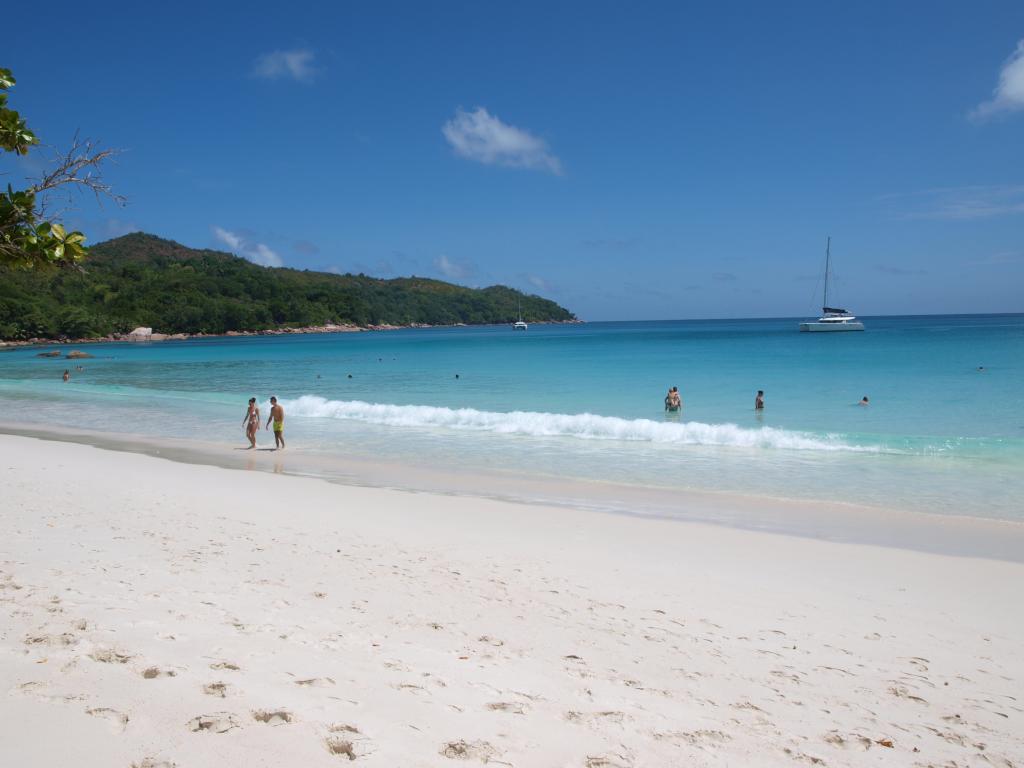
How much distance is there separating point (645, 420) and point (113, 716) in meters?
19.3

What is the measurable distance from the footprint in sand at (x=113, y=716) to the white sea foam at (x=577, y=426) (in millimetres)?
17079

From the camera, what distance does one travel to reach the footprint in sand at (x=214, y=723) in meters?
3.40

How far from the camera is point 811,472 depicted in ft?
48.9

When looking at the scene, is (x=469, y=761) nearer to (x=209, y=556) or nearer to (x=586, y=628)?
(x=586, y=628)

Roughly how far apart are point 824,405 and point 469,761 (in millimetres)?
27514

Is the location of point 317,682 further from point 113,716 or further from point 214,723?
point 113,716

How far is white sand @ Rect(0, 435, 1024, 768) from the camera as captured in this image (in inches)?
140

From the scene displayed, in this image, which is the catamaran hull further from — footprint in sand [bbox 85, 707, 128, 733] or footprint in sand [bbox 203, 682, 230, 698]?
footprint in sand [bbox 85, 707, 128, 733]

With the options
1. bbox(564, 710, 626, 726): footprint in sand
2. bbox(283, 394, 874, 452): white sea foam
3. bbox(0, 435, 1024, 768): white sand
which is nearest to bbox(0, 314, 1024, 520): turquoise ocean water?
bbox(283, 394, 874, 452): white sea foam

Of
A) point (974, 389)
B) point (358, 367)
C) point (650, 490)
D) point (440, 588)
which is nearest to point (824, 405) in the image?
point (974, 389)

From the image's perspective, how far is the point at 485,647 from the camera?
5.10m

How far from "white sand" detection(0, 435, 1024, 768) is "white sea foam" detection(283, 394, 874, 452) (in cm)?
999

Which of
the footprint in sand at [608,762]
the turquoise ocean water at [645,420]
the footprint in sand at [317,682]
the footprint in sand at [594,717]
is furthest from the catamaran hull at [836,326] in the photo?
the footprint in sand at [317,682]

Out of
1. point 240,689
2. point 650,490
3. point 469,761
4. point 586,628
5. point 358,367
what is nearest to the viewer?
point 469,761
